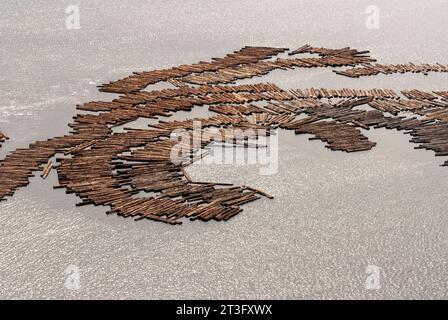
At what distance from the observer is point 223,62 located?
1152cm

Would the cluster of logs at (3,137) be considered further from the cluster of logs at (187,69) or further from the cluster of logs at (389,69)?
the cluster of logs at (389,69)

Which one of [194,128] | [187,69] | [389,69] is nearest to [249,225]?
[194,128]

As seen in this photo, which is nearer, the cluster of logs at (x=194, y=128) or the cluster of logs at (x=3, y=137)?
the cluster of logs at (x=194, y=128)

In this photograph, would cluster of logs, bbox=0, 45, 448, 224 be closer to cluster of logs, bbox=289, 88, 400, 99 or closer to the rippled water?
cluster of logs, bbox=289, 88, 400, 99

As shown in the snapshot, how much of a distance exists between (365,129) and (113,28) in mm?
5974

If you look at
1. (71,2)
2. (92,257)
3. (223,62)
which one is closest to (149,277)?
(92,257)

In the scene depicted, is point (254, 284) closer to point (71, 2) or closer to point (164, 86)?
point (164, 86)

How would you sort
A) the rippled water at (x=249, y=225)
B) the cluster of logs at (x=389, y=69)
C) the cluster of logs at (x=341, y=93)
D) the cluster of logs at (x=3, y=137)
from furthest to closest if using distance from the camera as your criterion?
the cluster of logs at (x=389, y=69) < the cluster of logs at (x=341, y=93) < the cluster of logs at (x=3, y=137) < the rippled water at (x=249, y=225)

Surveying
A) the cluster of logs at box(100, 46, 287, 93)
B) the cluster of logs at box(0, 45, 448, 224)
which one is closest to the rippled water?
the cluster of logs at box(0, 45, 448, 224)

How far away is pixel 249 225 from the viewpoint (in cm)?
699

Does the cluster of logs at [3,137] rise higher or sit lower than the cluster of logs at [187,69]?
lower

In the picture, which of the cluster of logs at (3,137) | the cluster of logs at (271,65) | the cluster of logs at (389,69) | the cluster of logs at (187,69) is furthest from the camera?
the cluster of logs at (389,69)

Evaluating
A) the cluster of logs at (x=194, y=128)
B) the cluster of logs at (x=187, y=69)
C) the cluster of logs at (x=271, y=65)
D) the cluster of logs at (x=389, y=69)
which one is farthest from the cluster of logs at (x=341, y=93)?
the cluster of logs at (x=187, y=69)

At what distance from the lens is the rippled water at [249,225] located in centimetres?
606
